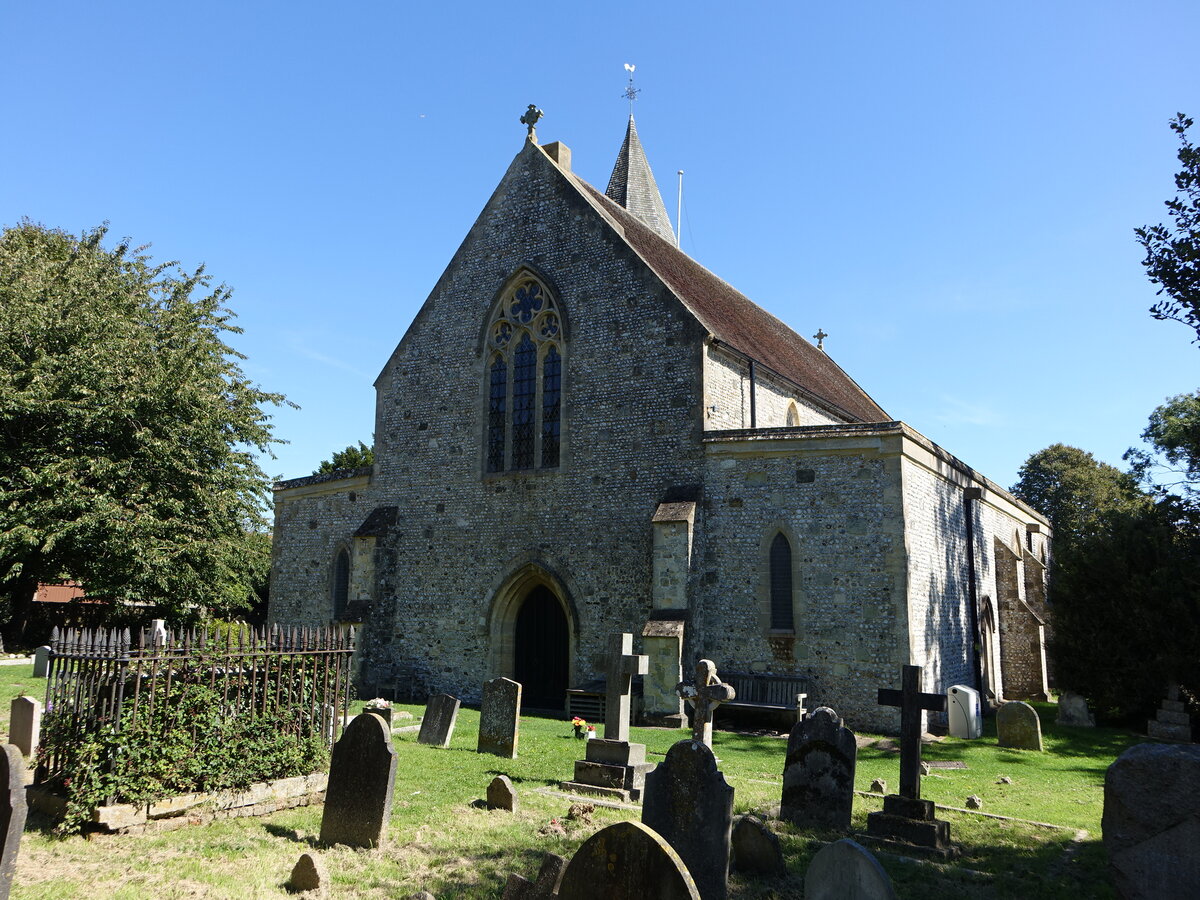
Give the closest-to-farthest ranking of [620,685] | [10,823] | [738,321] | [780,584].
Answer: [10,823]
[620,685]
[780,584]
[738,321]

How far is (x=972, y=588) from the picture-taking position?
1983 cm

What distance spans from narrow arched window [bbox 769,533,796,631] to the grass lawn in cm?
458

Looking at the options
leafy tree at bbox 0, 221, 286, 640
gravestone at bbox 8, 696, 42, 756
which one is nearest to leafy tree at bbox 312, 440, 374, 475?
leafy tree at bbox 0, 221, 286, 640

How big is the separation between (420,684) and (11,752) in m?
15.5

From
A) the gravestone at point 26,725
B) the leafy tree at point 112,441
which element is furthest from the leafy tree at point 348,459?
the gravestone at point 26,725

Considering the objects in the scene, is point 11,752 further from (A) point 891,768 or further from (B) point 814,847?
(A) point 891,768

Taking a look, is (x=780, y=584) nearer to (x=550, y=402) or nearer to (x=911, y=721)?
(x=550, y=402)

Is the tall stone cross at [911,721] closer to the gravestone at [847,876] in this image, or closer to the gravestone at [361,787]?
the gravestone at [847,876]

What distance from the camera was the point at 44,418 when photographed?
22594 mm

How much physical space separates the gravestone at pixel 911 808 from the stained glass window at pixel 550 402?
454 inches

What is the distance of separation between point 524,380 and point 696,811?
48.5 ft

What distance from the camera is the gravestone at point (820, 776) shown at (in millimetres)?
8844

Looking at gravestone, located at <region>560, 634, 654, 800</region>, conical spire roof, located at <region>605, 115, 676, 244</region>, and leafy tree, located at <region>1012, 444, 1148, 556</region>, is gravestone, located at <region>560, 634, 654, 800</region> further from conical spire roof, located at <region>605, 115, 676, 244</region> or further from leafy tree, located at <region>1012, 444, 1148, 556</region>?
leafy tree, located at <region>1012, 444, 1148, 556</region>

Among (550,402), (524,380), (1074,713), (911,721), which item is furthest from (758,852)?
(524,380)
